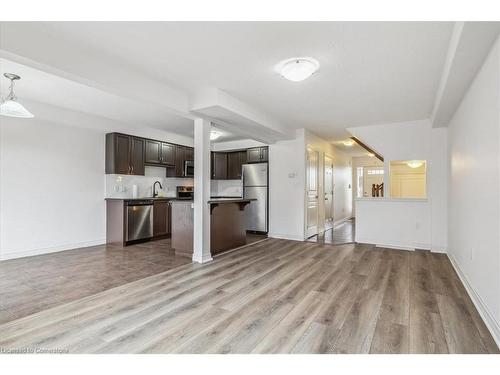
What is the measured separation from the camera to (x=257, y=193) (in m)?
6.31

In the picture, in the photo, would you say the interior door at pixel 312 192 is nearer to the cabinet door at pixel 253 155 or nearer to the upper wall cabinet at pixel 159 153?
the cabinet door at pixel 253 155

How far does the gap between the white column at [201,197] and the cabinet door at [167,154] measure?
2.42m

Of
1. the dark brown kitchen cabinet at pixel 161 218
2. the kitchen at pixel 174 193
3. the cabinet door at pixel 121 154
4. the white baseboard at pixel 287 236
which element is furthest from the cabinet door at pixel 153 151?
the white baseboard at pixel 287 236

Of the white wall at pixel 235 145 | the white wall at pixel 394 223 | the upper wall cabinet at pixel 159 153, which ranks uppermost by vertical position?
the white wall at pixel 235 145

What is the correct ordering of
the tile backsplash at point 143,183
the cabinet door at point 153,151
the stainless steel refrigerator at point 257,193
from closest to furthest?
the tile backsplash at point 143,183, the cabinet door at point 153,151, the stainless steel refrigerator at point 257,193

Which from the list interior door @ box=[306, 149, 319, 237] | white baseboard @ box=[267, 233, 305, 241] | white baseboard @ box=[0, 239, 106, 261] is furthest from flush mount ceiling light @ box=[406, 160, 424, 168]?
white baseboard @ box=[0, 239, 106, 261]

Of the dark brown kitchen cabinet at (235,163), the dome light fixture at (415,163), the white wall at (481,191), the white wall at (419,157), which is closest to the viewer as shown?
the white wall at (481,191)

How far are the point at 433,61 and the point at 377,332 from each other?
2616mm

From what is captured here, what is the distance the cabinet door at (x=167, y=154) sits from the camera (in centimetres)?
607

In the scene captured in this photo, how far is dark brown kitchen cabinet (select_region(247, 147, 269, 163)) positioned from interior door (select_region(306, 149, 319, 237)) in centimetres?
109

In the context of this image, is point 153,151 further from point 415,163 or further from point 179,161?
point 415,163
